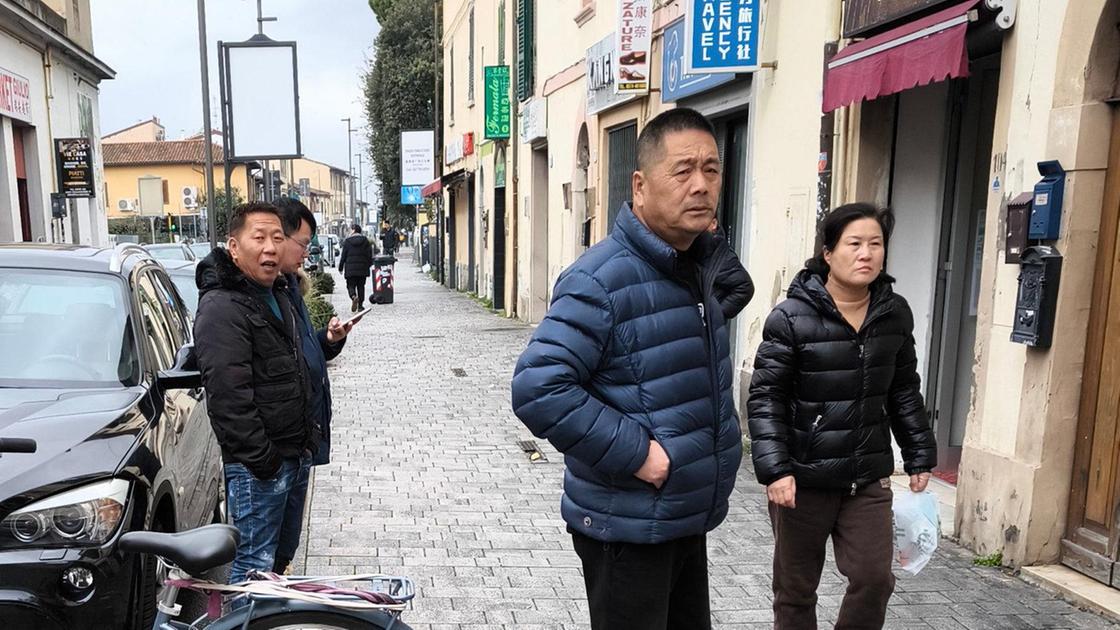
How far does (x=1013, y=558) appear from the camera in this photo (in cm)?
452

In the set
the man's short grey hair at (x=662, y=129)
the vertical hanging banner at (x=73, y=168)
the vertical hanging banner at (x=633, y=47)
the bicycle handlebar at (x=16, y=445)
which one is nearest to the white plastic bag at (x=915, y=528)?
the man's short grey hair at (x=662, y=129)

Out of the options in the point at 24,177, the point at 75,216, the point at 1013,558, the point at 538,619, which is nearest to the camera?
the point at 538,619

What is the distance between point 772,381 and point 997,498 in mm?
2185

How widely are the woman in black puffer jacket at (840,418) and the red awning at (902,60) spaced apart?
1.97 metres

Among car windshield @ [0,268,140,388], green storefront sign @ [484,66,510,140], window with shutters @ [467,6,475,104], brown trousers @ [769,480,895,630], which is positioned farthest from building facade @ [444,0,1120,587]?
window with shutters @ [467,6,475,104]

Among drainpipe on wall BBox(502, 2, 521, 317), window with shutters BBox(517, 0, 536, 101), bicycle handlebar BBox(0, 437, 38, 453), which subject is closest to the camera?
bicycle handlebar BBox(0, 437, 38, 453)

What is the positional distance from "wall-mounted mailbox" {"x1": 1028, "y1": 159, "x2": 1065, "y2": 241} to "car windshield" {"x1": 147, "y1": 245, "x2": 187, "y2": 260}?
412 inches

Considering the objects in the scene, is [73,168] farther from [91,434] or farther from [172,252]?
[91,434]

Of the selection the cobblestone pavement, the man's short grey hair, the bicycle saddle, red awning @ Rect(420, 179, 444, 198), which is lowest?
the cobblestone pavement

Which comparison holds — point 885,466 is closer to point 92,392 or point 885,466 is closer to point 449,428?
point 92,392

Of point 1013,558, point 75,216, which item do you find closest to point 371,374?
point 1013,558

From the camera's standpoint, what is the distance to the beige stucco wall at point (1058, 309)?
13.8 feet

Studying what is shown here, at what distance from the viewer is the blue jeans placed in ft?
11.6

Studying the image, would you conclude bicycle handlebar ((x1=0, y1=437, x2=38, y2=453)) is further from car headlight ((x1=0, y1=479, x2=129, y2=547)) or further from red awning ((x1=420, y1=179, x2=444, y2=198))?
red awning ((x1=420, y1=179, x2=444, y2=198))
